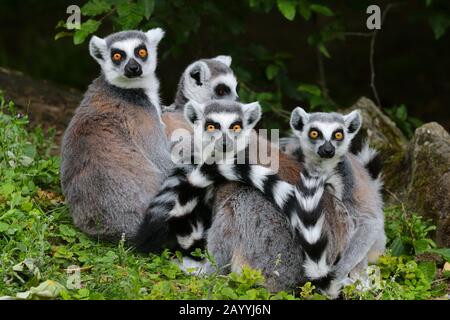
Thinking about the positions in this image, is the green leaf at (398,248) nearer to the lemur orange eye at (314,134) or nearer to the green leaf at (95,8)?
the lemur orange eye at (314,134)

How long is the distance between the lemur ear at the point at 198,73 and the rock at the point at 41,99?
1943mm

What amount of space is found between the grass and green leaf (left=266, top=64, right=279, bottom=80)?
6.54 ft

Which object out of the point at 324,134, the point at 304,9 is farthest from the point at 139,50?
the point at 304,9

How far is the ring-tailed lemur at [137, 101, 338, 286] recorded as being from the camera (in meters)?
4.60

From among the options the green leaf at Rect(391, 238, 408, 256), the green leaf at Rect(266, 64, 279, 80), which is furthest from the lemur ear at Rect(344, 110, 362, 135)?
the green leaf at Rect(266, 64, 279, 80)

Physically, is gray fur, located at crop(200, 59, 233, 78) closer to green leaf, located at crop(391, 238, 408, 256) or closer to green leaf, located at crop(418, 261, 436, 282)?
green leaf, located at crop(391, 238, 408, 256)

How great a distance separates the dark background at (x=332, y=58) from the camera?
10.8 meters

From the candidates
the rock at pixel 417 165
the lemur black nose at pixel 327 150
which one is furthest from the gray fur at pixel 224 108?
the rock at pixel 417 165

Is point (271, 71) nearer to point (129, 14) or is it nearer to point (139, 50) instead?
point (129, 14)

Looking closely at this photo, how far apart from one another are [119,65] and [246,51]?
93.8 inches

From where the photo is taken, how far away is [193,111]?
538 centimetres

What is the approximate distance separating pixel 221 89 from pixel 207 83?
132 millimetres
